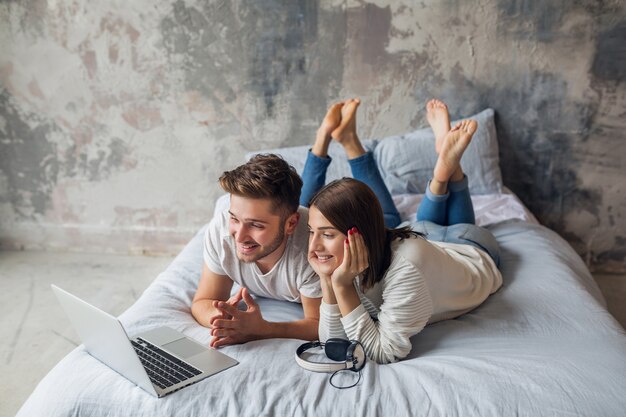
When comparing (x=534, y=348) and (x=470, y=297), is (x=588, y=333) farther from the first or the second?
(x=470, y=297)

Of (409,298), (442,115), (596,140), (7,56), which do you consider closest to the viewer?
(409,298)

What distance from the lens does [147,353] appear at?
1.69 meters

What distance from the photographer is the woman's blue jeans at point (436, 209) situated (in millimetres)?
2248

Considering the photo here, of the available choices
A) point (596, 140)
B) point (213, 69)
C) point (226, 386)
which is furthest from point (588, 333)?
point (213, 69)

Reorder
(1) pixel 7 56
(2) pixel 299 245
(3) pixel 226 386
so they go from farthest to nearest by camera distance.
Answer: (1) pixel 7 56
(2) pixel 299 245
(3) pixel 226 386

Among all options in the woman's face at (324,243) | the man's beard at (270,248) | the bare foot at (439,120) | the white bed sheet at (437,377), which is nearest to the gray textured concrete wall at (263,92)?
the bare foot at (439,120)

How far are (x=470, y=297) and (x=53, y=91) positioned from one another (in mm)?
2439

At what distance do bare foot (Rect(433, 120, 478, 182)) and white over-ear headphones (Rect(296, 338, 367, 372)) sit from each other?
0.89 m

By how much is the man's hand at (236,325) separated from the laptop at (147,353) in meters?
0.05

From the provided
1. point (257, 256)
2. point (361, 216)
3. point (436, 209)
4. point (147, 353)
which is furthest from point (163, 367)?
point (436, 209)

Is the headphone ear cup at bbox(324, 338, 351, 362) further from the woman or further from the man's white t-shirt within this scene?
the man's white t-shirt

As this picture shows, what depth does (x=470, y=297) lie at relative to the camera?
194 cm

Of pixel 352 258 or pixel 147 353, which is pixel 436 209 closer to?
pixel 352 258

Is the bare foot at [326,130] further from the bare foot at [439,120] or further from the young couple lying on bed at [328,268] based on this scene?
the young couple lying on bed at [328,268]
